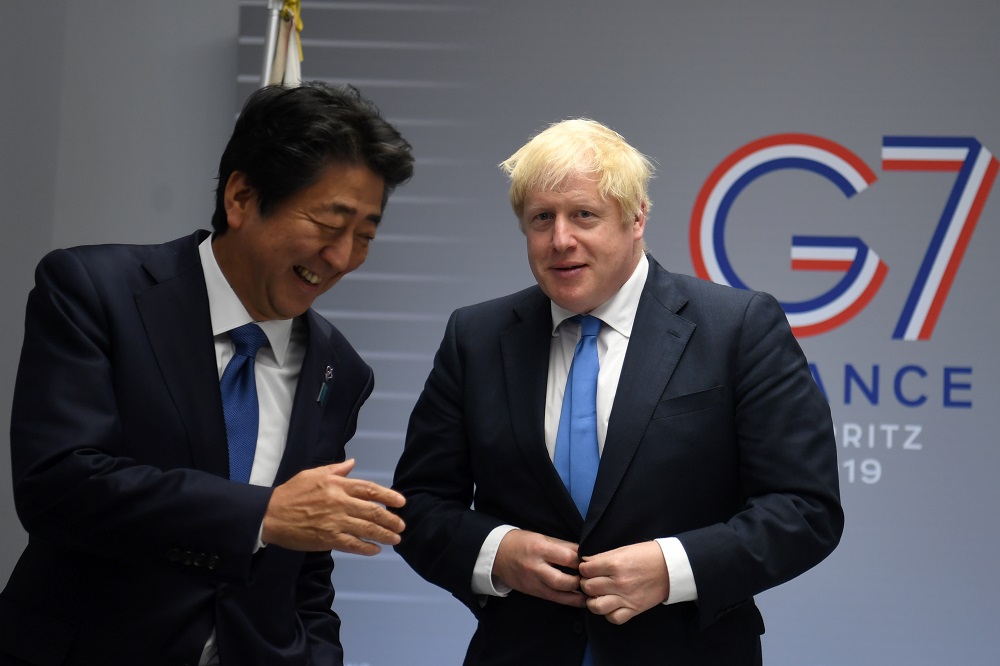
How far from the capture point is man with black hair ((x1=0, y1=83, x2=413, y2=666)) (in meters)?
1.65

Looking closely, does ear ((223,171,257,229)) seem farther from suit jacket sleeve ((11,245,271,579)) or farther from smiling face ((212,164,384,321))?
suit jacket sleeve ((11,245,271,579))

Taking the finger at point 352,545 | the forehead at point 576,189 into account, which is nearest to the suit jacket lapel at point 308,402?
the finger at point 352,545

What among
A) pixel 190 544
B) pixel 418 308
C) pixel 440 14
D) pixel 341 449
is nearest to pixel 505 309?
pixel 341 449

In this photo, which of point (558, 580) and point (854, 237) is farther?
point (854, 237)

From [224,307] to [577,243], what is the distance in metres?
Answer: 0.72

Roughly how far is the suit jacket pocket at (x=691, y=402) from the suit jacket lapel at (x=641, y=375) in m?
0.02

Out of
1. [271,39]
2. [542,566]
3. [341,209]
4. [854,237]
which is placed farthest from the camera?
[854,237]

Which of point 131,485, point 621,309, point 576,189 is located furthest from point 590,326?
point 131,485

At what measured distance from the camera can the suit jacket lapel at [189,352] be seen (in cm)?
178

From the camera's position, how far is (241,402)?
6.15 feet

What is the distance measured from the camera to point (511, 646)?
2143 mm

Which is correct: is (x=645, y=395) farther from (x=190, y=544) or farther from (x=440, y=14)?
(x=440, y=14)

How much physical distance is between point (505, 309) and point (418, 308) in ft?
6.57

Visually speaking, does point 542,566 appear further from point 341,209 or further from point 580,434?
point 341,209
